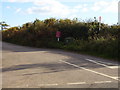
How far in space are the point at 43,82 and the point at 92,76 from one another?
2.22 m

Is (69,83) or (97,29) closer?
(69,83)

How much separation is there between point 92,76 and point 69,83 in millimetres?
1527

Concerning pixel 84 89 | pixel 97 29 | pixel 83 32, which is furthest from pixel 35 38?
pixel 84 89

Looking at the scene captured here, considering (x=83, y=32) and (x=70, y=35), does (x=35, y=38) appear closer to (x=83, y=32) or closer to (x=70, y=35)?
(x=70, y=35)

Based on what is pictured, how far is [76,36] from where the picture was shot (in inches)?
942

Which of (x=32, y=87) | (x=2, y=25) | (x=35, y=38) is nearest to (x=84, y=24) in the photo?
(x=35, y=38)

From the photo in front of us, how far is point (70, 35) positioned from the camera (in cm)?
2461

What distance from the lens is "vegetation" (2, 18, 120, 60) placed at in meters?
16.2

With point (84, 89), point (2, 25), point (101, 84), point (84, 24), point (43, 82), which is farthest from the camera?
point (2, 25)

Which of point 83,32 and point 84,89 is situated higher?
point 83,32

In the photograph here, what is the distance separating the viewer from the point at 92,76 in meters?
8.04

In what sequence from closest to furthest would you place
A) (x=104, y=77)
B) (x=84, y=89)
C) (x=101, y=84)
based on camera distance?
(x=84, y=89), (x=101, y=84), (x=104, y=77)

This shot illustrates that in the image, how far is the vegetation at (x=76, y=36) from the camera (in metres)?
16.2

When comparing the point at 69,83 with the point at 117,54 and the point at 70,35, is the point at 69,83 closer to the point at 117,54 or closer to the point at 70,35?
the point at 117,54
